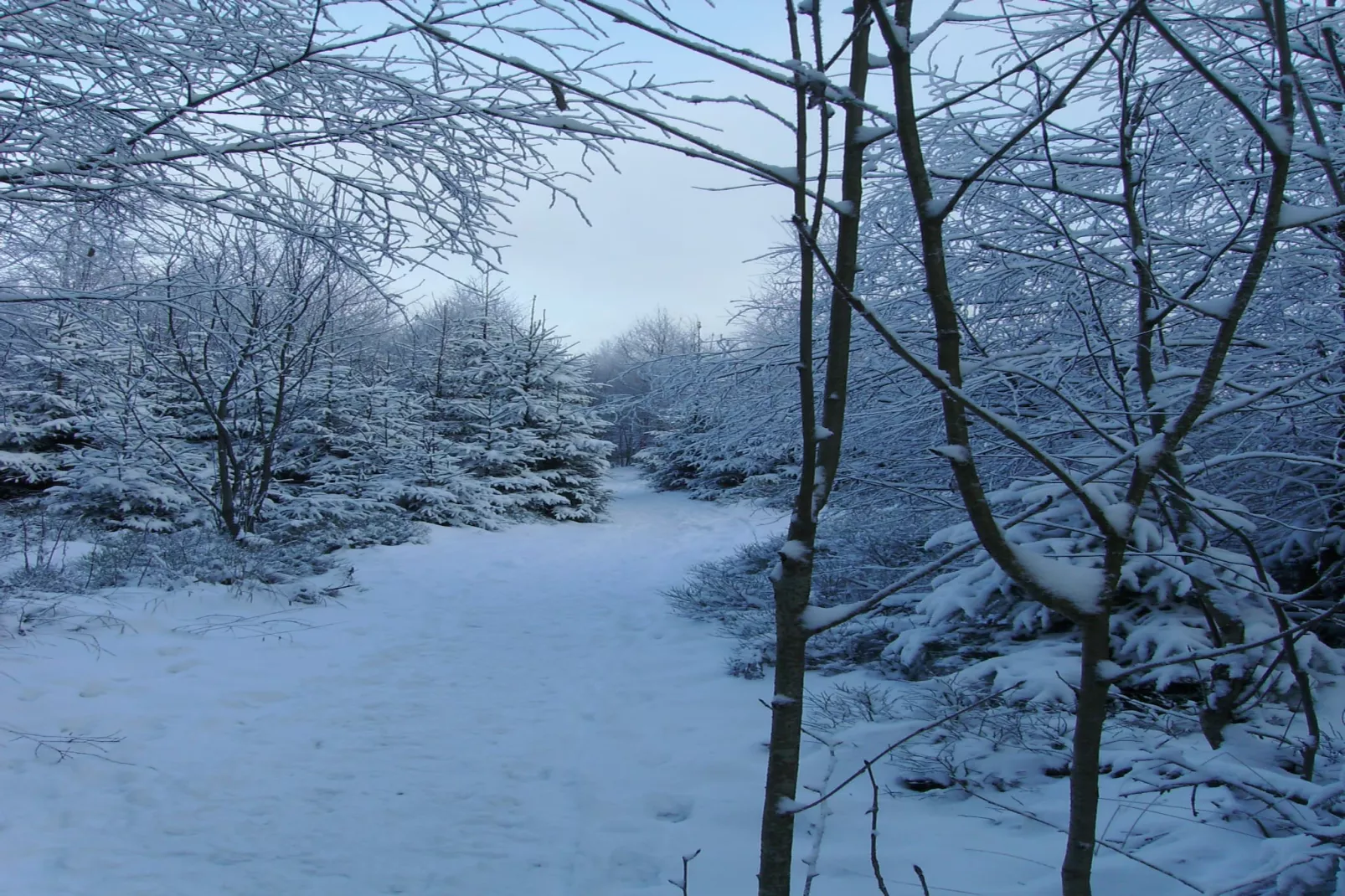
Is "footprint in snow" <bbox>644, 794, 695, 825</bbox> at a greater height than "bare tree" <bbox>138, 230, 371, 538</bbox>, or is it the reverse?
"bare tree" <bbox>138, 230, 371, 538</bbox>

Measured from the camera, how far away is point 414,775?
3.61 m

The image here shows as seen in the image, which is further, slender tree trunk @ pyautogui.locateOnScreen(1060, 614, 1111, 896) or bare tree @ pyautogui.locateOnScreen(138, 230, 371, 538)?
bare tree @ pyautogui.locateOnScreen(138, 230, 371, 538)

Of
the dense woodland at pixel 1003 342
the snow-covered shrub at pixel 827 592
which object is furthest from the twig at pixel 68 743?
the snow-covered shrub at pixel 827 592

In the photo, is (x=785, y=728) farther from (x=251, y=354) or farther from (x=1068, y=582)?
(x=251, y=354)

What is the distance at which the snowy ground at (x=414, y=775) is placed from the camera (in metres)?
2.64

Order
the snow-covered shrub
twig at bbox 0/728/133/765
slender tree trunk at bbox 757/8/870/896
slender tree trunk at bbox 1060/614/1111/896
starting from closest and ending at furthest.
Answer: slender tree trunk at bbox 1060/614/1111/896 → slender tree trunk at bbox 757/8/870/896 → twig at bbox 0/728/133/765 → the snow-covered shrub

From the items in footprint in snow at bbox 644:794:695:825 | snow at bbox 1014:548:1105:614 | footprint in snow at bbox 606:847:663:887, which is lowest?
footprint in snow at bbox 606:847:663:887

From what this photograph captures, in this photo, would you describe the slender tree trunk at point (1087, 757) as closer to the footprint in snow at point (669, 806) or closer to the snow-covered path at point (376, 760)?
the snow-covered path at point (376, 760)

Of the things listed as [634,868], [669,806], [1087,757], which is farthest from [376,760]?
[1087,757]

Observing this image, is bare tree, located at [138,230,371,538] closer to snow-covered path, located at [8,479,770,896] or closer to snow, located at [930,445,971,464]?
snow-covered path, located at [8,479,770,896]

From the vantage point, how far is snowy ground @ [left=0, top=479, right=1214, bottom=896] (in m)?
2.64

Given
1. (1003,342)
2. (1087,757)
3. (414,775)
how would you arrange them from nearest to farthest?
1. (1087,757)
2. (414,775)
3. (1003,342)

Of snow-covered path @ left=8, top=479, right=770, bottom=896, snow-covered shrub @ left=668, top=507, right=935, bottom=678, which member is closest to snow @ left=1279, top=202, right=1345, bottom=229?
snow-covered path @ left=8, top=479, right=770, bottom=896

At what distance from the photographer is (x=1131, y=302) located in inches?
186
